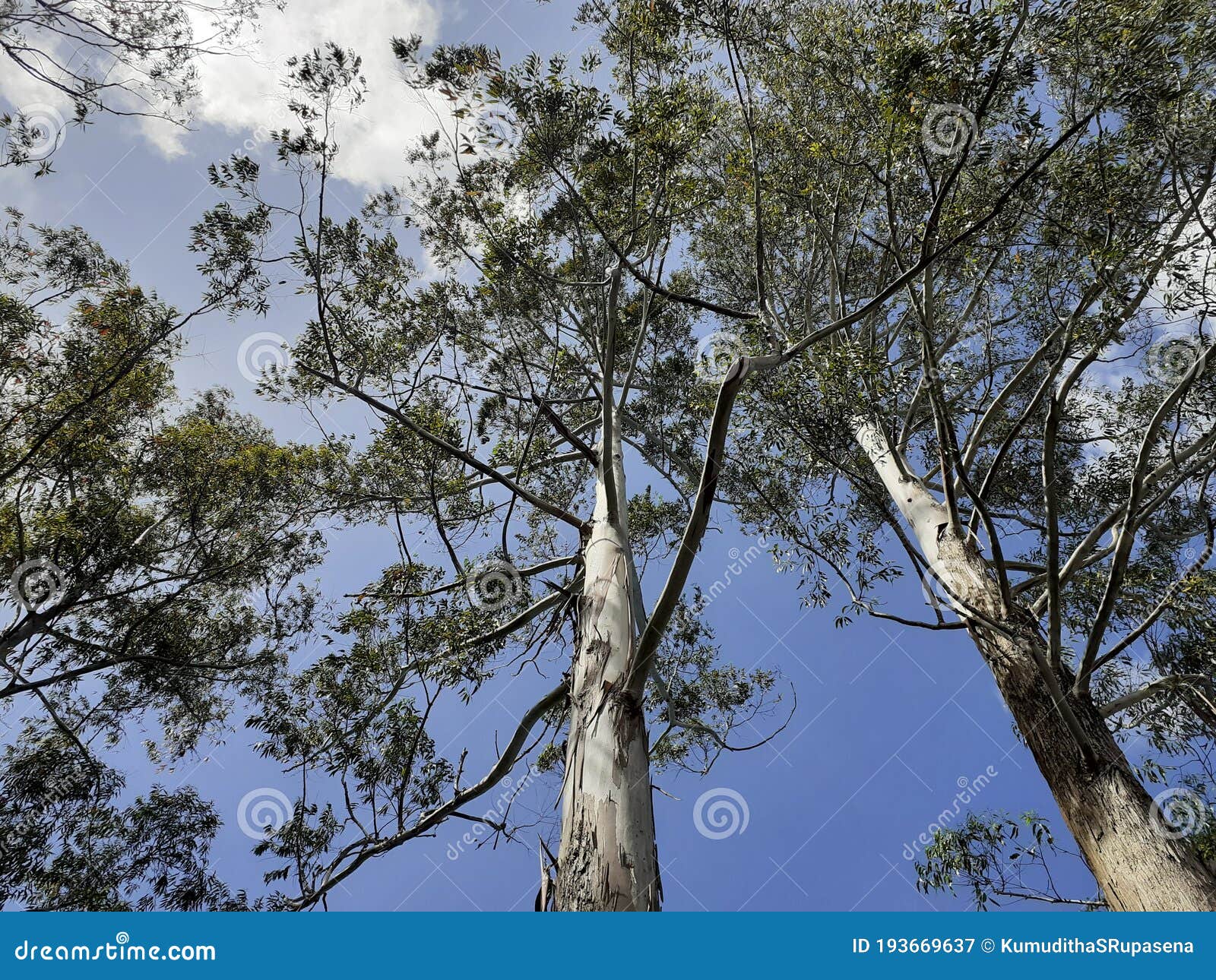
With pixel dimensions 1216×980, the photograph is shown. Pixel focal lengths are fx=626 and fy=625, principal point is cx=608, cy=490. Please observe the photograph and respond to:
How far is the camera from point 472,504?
6035 millimetres

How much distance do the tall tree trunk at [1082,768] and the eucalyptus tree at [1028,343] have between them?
0.03 ft

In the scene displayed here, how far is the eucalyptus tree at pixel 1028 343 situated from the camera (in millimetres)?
2965

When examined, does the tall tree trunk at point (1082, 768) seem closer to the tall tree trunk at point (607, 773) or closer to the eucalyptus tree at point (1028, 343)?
the eucalyptus tree at point (1028, 343)

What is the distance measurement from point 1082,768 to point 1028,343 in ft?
16.3

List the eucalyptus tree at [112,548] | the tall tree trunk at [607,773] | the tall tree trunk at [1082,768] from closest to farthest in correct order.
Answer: the tall tree trunk at [607,773]
the tall tree trunk at [1082,768]
the eucalyptus tree at [112,548]

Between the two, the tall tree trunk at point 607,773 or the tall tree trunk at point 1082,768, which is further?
the tall tree trunk at point 1082,768

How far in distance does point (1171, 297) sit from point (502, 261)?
4305mm

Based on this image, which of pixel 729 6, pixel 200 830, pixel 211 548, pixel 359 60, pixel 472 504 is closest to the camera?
pixel 729 6

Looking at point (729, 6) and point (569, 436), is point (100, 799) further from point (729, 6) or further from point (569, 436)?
point (729, 6)

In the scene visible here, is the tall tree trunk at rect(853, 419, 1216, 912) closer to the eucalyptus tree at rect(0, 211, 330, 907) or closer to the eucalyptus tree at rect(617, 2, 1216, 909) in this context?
the eucalyptus tree at rect(617, 2, 1216, 909)

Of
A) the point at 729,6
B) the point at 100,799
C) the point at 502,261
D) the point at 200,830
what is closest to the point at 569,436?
the point at 502,261

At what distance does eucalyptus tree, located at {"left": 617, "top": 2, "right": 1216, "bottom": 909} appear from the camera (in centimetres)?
296

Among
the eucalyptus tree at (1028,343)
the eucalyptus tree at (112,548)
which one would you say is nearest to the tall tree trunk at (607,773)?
the eucalyptus tree at (1028,343)

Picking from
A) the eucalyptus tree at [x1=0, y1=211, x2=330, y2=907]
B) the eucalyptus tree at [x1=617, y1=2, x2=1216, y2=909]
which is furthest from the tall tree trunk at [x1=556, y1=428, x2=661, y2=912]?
the eucalyptus tree at [x1=0, y1=211, x2=330, y2=907]
